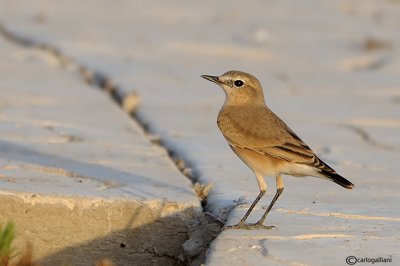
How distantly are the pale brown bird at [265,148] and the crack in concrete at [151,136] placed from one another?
35 centimetres

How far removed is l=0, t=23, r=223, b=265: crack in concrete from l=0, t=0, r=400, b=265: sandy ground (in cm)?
6

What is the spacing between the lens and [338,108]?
33.1ft

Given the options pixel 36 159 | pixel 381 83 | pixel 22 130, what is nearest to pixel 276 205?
pixel 36 159

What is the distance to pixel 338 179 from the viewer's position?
5.84 meters

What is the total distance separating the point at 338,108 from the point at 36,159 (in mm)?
3615

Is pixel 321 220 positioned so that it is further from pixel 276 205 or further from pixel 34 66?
pixel 34 66

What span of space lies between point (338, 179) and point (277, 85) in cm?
525

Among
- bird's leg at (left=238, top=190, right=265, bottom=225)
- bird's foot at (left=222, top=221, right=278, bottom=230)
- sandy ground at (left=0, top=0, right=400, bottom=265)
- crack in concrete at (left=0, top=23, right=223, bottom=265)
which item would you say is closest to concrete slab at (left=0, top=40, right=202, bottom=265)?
crack in concrete at (left=0, top=23, right=223, bottom=265)

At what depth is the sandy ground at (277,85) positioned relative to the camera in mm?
5812

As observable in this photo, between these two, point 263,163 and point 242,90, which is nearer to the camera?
point 263,163

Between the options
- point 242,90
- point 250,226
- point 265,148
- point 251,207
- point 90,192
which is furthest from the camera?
point 242,90

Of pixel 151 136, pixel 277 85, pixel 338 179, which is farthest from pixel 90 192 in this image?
pixel 277 85

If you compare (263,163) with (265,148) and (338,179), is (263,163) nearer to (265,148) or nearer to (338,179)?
(265,148)

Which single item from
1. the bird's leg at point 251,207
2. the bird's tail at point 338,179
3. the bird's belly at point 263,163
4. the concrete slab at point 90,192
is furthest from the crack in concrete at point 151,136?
the bird's tail at point 338,179
